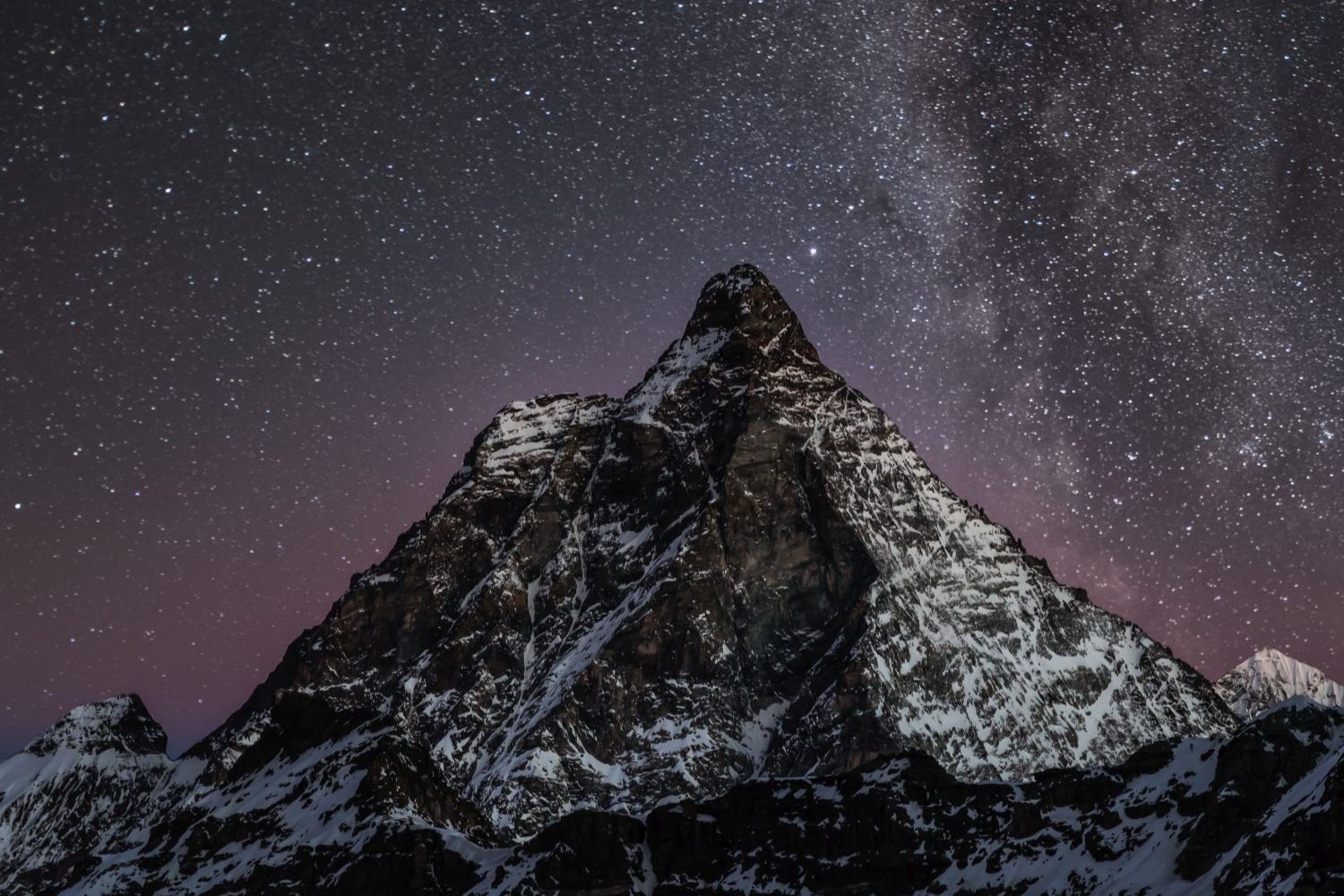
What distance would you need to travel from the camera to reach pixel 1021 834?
6860 inches

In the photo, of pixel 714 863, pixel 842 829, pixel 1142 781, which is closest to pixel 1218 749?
pixel 1142 781

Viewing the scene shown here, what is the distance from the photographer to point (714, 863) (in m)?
193

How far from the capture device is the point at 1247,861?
14300 cm

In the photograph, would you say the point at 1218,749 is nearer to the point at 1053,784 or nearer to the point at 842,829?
the point at 1053,784

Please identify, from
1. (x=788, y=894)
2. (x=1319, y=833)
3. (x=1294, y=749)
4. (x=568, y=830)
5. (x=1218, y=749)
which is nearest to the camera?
(x=1319, y=833)

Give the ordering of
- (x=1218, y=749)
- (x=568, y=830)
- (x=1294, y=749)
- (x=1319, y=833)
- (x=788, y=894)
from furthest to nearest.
Answer: (x=568, y=830) → (x=788, y=894) → (x=1218, y=749) → (x=1294, y=749) → (x=1319, y=833)

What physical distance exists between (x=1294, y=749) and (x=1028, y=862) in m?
30.0

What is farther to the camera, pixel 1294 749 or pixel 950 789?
pixel 950 789

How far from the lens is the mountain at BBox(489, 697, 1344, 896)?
474 feet

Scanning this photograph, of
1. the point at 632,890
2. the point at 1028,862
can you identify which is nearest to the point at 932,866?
the point at 1028,862

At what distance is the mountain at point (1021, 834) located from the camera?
144375mm

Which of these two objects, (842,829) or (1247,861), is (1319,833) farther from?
(842,829)

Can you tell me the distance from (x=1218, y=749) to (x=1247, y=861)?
25.5 meters

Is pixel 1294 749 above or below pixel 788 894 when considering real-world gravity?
above
